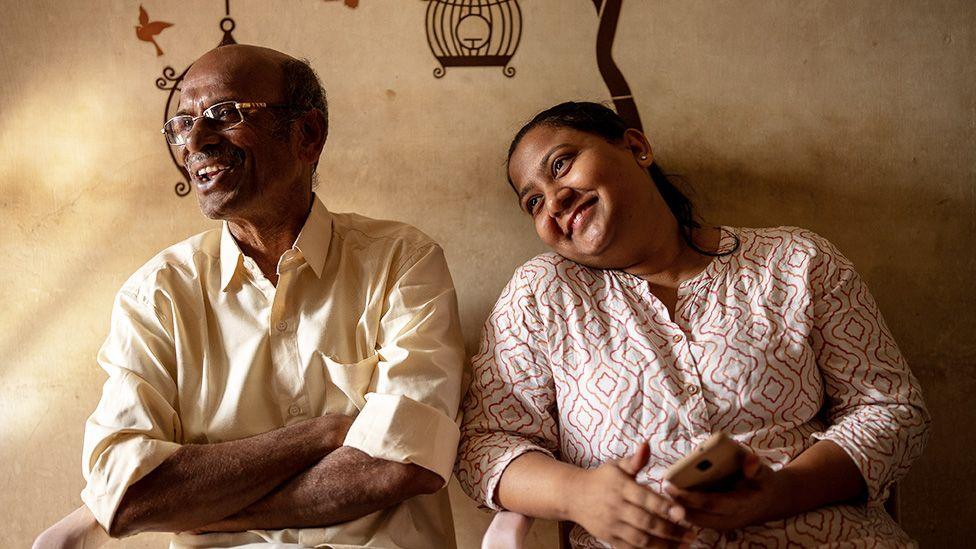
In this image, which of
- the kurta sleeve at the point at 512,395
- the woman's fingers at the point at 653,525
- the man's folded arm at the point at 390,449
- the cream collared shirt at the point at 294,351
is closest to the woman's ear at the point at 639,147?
the kurta sleeve at the point at 512,395

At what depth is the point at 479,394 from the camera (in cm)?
179

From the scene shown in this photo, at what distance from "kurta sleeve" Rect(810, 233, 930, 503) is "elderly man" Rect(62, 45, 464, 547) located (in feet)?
2.65

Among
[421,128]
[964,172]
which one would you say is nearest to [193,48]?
[421,128]

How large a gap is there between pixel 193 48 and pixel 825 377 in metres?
1.88

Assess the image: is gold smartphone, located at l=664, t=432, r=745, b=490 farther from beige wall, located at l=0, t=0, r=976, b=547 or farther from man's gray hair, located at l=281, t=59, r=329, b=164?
man's gray hair, located at l=281, t=59, r=329, b=164

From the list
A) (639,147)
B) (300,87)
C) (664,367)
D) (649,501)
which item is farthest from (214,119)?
(649,501)

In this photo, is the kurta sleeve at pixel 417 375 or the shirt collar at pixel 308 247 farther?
the shirt collar at pixel 308 247

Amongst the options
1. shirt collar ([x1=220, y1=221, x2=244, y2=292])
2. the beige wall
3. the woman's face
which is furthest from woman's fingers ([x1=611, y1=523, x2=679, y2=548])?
shirt collar ([x1=220, y1=221, x2=244, y2=292])

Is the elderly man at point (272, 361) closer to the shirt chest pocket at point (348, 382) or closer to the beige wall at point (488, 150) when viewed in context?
the shirt chest pocket at point (348, 382)

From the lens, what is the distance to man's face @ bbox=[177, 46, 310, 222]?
176 centimetres

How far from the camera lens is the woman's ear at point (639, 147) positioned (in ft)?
6.25

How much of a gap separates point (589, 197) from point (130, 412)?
3.57 ft

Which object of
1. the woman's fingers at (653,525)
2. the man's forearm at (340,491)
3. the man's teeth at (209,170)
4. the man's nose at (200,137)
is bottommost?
the man's forearm at (340,491)

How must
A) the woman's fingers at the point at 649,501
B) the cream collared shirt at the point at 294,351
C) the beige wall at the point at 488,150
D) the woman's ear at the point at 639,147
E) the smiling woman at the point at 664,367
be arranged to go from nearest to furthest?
the woman's fingers at the point at 649,501, the smiling woman at the point at 664,367, the cream collared shirt at the point at 294,351, the woman's ear at the point at 639,147, the beige wall at the point at 488,150
